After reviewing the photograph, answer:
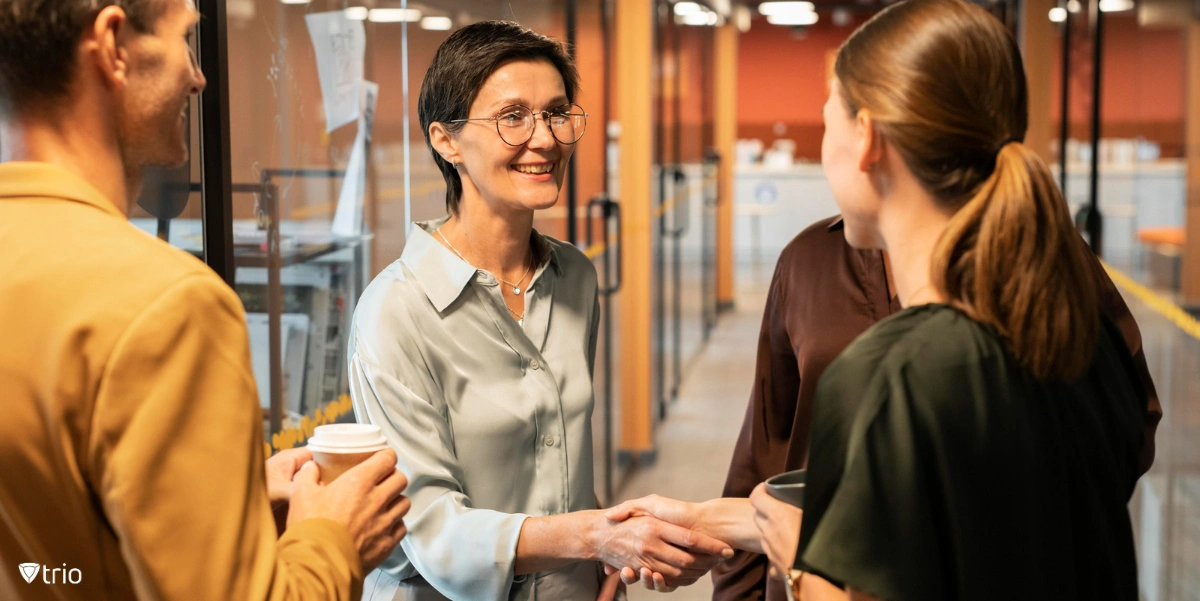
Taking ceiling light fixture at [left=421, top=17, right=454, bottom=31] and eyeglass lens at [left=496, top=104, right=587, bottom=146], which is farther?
ceiling light fixture at [left=421, top=17, right=454, bottom=31]

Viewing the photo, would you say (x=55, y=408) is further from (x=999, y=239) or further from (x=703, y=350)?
(x=703, y=350)

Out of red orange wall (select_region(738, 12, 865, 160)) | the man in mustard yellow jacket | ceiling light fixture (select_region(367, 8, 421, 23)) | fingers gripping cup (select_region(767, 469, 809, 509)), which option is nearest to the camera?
the man in mustard yellow jacket

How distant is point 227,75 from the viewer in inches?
66.4

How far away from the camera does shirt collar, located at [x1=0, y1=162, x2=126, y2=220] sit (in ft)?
3.10

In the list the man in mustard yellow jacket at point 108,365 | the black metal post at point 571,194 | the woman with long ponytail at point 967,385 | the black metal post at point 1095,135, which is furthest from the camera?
the black metal post at point 1095,135

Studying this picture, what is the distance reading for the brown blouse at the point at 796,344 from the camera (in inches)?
68.8

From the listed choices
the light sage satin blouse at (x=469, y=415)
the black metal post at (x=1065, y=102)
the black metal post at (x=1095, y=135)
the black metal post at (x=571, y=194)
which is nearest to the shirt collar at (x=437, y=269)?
the light sage satin blouse at (x=469, y=415)

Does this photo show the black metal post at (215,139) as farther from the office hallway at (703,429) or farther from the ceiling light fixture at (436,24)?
the office hallway at (703,429)

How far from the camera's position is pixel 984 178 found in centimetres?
108

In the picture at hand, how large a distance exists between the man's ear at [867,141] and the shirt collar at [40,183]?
713 mm

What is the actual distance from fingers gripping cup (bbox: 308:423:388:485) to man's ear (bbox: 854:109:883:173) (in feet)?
1.91

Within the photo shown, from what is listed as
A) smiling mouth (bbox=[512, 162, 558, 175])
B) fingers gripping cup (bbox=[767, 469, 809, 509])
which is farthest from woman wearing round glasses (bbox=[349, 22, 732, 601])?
fingers gripping cup (bbox=[767, 469, 809, 509])

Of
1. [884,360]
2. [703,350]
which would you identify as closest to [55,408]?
[884,360]

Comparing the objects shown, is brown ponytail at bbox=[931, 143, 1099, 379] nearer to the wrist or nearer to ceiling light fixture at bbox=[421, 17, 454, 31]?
the wrist
